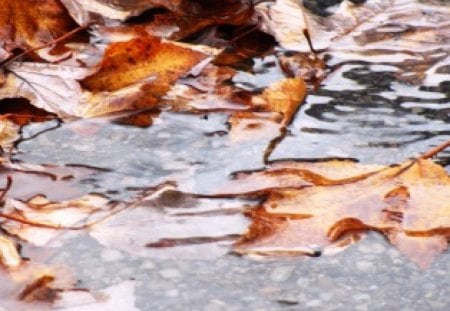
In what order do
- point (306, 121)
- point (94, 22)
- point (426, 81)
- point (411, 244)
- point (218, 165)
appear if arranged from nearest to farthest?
point (411, 244) < point (218, 165) < point (306, 121) < point (426, 81) < point (94, 22)

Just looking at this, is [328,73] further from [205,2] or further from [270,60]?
[205,2]

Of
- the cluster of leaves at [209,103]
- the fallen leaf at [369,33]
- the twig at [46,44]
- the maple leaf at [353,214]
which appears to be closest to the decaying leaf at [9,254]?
the cluster of leaves at [209,103]

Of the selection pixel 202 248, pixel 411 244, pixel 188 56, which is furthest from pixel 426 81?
pixel 202 248

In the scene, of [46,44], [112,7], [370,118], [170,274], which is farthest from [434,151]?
[112,7]

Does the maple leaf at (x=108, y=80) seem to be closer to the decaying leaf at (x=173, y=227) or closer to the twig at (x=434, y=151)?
the decaying leaf at (x=173, y=227)

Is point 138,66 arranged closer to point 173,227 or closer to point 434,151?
point 173,227

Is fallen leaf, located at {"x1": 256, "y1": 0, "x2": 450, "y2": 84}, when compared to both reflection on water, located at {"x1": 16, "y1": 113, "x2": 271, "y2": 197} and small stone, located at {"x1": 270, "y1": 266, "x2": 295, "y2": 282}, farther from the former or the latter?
small stone, located at {"x1": 270, "y1": 266, "x2": 295, "y2": 282}
